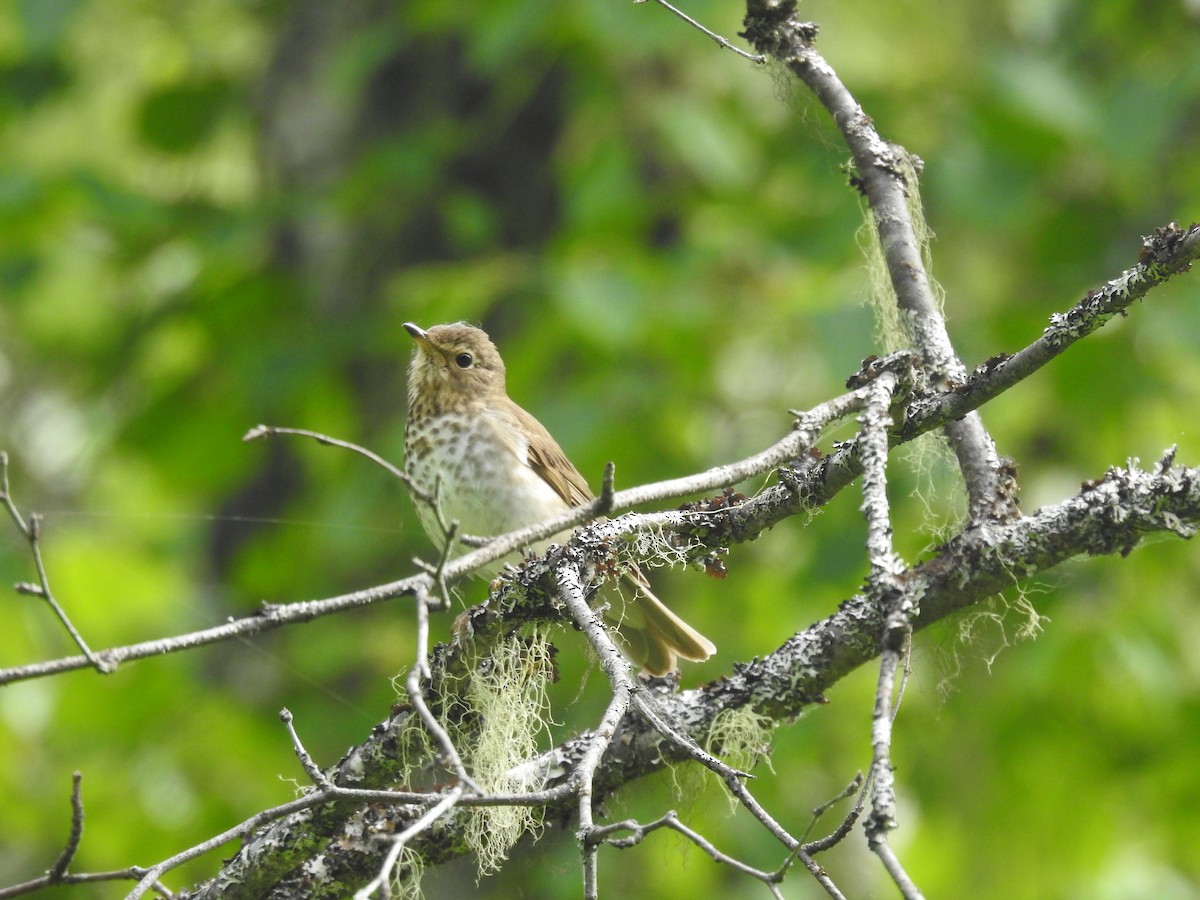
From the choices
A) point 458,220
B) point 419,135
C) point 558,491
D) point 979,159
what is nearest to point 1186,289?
point 979,159

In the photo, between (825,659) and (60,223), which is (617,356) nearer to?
(60,223)

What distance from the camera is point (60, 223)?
18.0ft

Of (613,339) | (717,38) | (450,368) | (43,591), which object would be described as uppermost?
(613,339)

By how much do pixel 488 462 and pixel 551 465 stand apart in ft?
0.96

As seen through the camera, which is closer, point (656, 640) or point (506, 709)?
point (506, 709)

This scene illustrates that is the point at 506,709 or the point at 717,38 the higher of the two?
the point at 717,38

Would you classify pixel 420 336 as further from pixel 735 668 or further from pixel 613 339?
pixel 735 668

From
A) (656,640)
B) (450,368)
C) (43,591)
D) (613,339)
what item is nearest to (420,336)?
(450,368)

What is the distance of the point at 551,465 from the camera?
387 cm

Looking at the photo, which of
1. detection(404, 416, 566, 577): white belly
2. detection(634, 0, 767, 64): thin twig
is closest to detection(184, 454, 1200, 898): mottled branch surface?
detection(634, 0, 767, 64): thin twig

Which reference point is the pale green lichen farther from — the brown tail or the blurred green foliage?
the blurred green foliage

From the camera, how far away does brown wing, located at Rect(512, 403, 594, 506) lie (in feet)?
12.6

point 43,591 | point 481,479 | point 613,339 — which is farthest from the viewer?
point 613,339

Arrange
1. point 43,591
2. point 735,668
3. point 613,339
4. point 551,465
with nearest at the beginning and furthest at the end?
point 43,591
point 735,668
point 551,465
point 613,339
